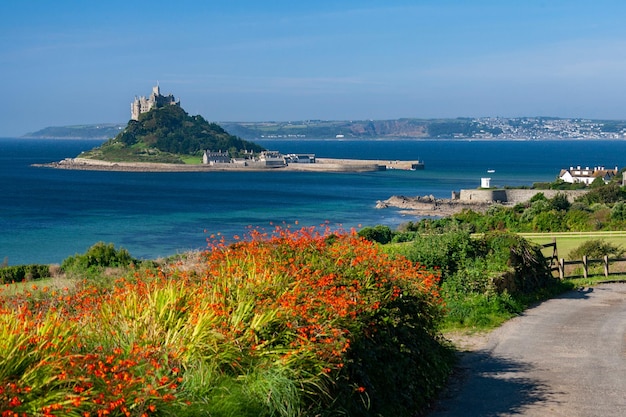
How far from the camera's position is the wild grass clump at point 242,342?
6.04 m

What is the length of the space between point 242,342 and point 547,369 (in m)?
6.46

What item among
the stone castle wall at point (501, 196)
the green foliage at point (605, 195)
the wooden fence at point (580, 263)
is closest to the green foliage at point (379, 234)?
the wooden fence at point (580, 263)

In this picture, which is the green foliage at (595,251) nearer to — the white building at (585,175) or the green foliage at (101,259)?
the green foliage at (101,259)

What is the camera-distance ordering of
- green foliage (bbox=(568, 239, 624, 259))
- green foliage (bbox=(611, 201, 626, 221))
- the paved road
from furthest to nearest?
green foliage (bbox=(611, 201, 626, 221)), green foliage (bbox=(568, 239, 624, 259)), the paved road

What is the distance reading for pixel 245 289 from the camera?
873 cm

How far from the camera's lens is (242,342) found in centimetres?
782

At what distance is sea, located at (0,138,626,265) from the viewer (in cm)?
6538

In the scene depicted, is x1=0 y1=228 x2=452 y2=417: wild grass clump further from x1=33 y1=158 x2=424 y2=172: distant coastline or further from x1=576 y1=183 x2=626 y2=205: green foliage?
x1=33 y1=158 x2=424 y2=172: distant coastline

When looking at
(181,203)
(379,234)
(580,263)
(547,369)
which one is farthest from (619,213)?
(181,203)

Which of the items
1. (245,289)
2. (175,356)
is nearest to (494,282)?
(245,289)

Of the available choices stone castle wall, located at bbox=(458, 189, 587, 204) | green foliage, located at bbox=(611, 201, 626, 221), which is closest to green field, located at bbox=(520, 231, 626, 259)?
green foliage, located at bbox=(611, 201, 626, 221)

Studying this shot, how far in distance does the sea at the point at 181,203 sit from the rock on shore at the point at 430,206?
263 centimetres

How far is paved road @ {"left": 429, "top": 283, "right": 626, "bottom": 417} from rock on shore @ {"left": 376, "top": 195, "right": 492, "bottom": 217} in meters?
67.2

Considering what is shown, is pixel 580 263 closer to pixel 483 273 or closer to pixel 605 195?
pixel 483 273
